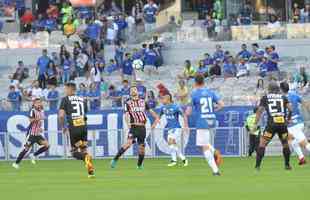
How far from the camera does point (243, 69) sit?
40750 mm

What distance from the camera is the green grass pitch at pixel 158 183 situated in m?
18.3

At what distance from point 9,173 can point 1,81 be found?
56.4 feet

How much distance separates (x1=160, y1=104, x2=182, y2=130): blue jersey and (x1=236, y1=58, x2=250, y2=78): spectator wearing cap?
9954 mm

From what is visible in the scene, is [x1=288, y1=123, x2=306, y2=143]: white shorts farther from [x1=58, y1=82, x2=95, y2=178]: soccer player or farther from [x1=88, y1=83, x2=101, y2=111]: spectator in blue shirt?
[x1=88, y1=83, x2=101, y2=111]: spectator in blue shirt

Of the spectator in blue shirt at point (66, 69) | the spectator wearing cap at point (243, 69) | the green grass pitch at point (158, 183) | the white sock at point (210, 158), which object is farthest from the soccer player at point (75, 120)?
the spectator in blue shirt at point (66, 69)

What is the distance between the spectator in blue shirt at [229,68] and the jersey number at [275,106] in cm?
1571

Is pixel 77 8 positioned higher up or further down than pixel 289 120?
higher up

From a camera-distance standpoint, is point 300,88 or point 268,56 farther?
point 268,56

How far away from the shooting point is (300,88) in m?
37.9

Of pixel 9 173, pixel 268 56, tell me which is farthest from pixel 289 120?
pixel 268 56

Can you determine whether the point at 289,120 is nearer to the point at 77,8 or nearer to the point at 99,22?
the point at 99,22

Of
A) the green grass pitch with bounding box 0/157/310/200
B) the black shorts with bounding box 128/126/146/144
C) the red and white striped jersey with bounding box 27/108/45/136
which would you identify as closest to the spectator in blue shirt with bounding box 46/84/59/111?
the red and white striped jersey with bounding box 27/108/45/136

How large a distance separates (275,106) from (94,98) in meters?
14.5

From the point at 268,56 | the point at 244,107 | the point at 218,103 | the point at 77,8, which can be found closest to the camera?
the point at 218,103
